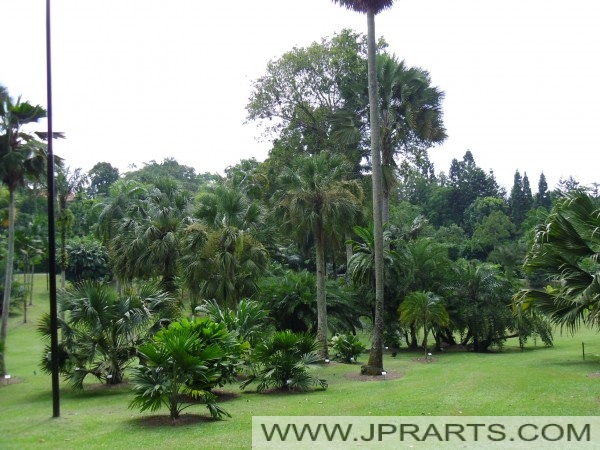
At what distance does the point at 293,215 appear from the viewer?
24.4 metres

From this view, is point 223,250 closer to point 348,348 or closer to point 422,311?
point 348,348

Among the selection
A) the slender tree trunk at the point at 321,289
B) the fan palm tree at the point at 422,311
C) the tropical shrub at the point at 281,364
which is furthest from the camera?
the fan palm tree at the point at 422,311

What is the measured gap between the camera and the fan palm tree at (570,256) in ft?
55.3

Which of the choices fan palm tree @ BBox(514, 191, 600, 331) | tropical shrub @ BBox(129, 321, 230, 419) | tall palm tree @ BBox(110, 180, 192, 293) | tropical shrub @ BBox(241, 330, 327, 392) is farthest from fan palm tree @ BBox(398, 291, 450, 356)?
tropical shrub @ BBox(129, 321, 230, 419)

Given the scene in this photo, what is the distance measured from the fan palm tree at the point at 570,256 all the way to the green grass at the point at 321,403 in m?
1.89

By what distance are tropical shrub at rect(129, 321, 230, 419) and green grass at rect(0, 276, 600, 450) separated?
50cm

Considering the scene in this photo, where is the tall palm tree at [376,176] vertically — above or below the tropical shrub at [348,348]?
above

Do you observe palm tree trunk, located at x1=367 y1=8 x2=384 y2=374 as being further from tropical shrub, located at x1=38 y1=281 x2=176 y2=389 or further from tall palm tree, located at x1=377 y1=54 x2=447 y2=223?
tall palm tree, located at x1=377 y1=54 x2=447 y2=223

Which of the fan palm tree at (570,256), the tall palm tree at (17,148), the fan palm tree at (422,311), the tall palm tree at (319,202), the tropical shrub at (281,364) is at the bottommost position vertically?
the tropical shrub at (281,364)

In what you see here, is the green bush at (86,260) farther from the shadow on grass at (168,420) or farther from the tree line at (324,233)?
the shadow on grass at (168,420)

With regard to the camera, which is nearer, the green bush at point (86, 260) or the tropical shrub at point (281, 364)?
the tropical shrub at point (281, 364)

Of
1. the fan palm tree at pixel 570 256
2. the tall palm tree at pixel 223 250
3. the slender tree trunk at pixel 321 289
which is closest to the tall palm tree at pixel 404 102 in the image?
the slender tree trunk at pixel 321 289

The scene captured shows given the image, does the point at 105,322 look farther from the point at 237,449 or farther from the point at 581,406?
the point at 581,406

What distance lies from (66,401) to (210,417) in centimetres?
612
